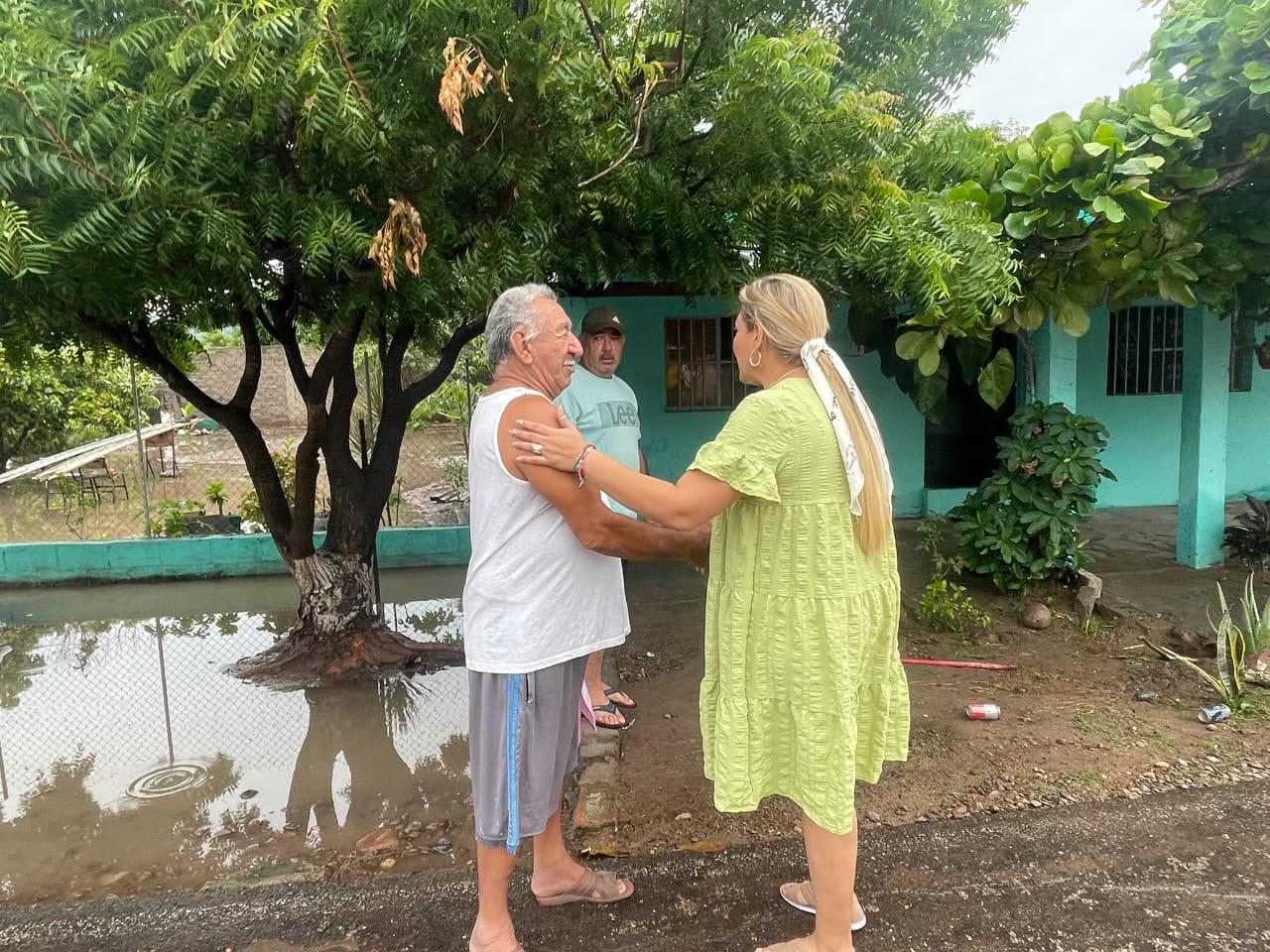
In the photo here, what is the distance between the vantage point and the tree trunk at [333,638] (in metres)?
4.80

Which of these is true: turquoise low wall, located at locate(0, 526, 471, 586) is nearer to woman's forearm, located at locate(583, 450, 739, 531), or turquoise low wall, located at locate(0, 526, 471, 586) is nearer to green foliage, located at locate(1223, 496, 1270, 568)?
woman's forearm, located at locate(583, 450, 739, 531)

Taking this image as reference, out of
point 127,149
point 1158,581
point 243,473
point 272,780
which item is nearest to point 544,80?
point 127,149

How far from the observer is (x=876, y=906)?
2.53 m

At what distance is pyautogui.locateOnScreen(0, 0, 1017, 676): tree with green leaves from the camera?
2537mm

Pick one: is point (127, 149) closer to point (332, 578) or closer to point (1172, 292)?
point (332, 578)

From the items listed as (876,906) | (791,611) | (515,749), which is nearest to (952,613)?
(876,906)

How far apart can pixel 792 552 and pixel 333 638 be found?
3.57m

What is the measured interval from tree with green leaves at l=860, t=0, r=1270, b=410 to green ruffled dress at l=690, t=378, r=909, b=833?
→ 7.45 ft

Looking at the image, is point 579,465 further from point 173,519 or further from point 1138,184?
point 173,519

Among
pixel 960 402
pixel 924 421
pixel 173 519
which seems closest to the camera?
pixel 173 519

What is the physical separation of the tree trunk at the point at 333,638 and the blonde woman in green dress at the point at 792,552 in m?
3.14

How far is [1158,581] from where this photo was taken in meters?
5.77

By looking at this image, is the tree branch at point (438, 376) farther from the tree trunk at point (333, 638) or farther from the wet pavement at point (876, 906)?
the wet pavement at point (876, 906)

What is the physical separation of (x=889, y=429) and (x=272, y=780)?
5885mm
